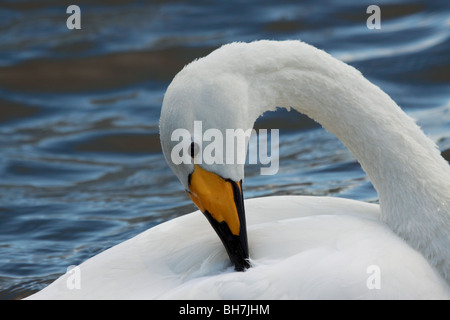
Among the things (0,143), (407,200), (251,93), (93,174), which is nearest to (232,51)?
(251,93)

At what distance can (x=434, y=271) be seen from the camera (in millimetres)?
3842

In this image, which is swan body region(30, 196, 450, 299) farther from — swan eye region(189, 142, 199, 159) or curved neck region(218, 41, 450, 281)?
swan eye region(189, 142, 199, 159)

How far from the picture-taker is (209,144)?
3.57 m

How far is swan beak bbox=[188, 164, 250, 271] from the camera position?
3.65m

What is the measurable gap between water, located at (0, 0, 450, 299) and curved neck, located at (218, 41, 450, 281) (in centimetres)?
200

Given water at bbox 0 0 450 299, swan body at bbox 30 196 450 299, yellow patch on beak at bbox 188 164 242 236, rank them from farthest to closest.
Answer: water at bbox 0 0 450 299
yellow patch on beak at bbox 188 164 242 236
swan body at bbox 30 196 450 299

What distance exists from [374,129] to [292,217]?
0.56 metres

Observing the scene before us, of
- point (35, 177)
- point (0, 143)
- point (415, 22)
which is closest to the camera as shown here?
point (35, 177)

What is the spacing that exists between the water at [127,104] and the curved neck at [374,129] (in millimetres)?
1999

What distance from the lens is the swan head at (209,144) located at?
11.6 ft

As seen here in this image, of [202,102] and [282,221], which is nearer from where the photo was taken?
[202,102]

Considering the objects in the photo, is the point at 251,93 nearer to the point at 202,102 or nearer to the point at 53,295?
the point at 202,102

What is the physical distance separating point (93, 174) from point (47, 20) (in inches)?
143

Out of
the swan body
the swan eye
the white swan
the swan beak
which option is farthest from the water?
the swan eye
